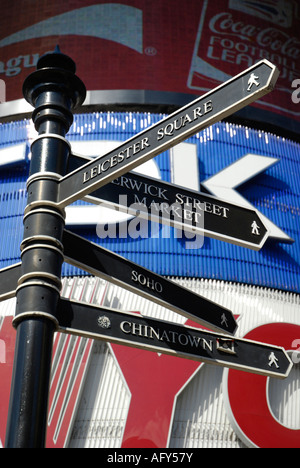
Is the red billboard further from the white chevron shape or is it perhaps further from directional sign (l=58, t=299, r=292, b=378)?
directional sign (l=58, t=299, r=292, b=378)

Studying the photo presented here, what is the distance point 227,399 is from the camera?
12.6m

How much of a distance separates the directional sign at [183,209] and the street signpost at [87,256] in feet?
0.04

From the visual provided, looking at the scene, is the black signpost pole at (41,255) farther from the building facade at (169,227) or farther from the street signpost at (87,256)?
the building facade at (169,227)

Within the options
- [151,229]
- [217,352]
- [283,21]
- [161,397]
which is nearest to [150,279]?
[217,352]

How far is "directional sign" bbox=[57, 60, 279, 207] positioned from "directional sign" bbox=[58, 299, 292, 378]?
803mm

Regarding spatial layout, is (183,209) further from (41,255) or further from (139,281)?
(41,255)

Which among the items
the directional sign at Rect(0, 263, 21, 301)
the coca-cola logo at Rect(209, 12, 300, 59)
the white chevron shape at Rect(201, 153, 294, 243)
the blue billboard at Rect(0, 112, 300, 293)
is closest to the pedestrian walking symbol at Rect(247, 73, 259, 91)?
the directional sign at Rect(0, 263, 21, 301)

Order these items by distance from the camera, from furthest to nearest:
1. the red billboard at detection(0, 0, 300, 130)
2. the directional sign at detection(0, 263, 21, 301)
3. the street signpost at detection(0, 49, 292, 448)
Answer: the red billboard at detection(0, 0, 300, 130), the directional sign at detection(0, 263, 21, 301), the street signpost at detection(0, 49, 292, 448)

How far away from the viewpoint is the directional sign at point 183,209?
5.62m

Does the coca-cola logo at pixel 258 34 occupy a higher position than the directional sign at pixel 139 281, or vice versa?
the coca-cola logo at pixel 258 34

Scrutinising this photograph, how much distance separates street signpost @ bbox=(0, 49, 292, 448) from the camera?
4719 millimetres

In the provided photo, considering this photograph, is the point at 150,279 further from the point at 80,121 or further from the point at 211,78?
the point at 211,78

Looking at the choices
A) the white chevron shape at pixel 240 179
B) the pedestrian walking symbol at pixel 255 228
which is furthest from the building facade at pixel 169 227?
the pedestrian walking symbol at pixel 255 228

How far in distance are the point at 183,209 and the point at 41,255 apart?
4.07 ft
